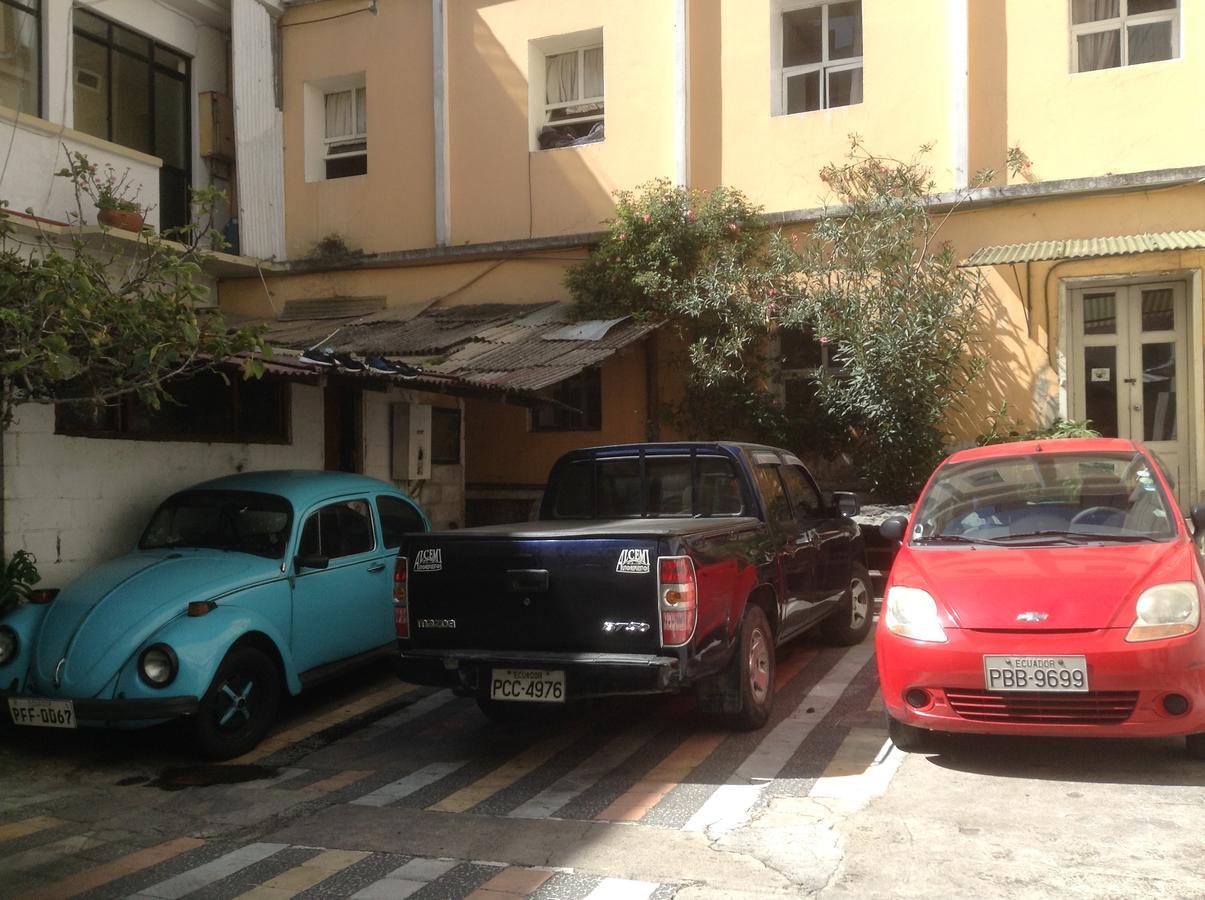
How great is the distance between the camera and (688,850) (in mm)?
4457

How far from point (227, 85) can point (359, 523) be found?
10.9 meters

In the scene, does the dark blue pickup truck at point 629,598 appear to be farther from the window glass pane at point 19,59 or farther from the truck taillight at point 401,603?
the window glass pane at point 19,59

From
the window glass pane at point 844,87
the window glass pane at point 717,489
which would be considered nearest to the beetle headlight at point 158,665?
the window glass pane at point 717,489

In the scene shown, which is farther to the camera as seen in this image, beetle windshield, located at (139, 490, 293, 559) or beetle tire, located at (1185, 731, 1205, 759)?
beetle windshield, located at (139, 490, 293, 559)

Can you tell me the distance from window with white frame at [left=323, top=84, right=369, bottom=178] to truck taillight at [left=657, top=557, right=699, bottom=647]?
1197 centimetres

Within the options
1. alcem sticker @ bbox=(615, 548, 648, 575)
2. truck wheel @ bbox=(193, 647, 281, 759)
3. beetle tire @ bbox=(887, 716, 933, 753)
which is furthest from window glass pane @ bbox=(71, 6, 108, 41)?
beetle tire @ bbox=(887, 716, 933, 753)

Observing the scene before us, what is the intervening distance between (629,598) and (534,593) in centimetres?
54

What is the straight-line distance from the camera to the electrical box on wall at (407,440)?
37.8 ft

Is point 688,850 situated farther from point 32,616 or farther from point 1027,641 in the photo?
point 32,616

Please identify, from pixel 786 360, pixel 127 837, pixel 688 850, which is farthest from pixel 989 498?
pixel 786 360

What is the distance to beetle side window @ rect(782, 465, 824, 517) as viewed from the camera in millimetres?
7716

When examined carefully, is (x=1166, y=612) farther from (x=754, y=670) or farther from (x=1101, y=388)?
(x=1101, y=388)

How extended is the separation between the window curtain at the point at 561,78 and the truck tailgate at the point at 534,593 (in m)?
10.1

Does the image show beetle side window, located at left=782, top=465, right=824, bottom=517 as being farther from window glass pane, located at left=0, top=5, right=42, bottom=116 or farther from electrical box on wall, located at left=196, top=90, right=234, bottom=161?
electrical box on wall, located at left=196, top=90, right=234, bottom=161
